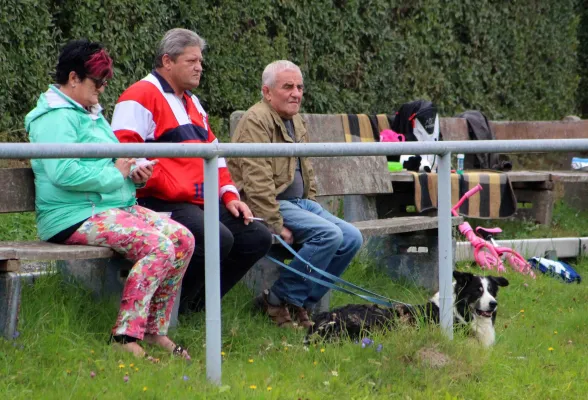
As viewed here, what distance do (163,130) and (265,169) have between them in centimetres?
61

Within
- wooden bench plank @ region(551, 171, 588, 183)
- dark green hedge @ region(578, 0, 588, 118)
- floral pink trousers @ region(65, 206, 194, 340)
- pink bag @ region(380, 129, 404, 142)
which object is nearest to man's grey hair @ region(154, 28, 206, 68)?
floral pink trousers @ region(65, 206, 194, 340)

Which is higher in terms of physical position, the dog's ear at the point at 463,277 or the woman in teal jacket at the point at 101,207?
the woman in teal jacket at the point at 101,207

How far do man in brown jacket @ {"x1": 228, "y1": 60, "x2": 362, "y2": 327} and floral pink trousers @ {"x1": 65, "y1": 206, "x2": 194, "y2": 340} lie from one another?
79 cm

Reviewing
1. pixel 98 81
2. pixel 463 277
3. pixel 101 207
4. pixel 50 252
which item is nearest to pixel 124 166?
pixel 101 207

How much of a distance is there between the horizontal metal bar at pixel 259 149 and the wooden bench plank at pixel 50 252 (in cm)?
78

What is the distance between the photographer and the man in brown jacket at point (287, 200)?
5.12 m

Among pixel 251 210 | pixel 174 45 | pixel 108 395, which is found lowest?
pixel 108 395

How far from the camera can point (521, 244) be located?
7414 millimetres

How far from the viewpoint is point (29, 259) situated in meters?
4.09

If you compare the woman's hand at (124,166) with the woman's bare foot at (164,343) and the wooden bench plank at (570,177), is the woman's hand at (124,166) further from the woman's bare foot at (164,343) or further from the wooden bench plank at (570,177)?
the wooden bench plank at (570,177)

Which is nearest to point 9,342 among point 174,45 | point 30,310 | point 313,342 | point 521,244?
point 30,310

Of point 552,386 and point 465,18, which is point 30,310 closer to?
point 552,386

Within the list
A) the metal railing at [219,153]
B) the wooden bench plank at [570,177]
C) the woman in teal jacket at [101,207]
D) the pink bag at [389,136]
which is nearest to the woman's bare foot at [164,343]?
the woman in teal jacket at [101,207]

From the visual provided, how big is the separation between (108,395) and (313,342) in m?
1.19
